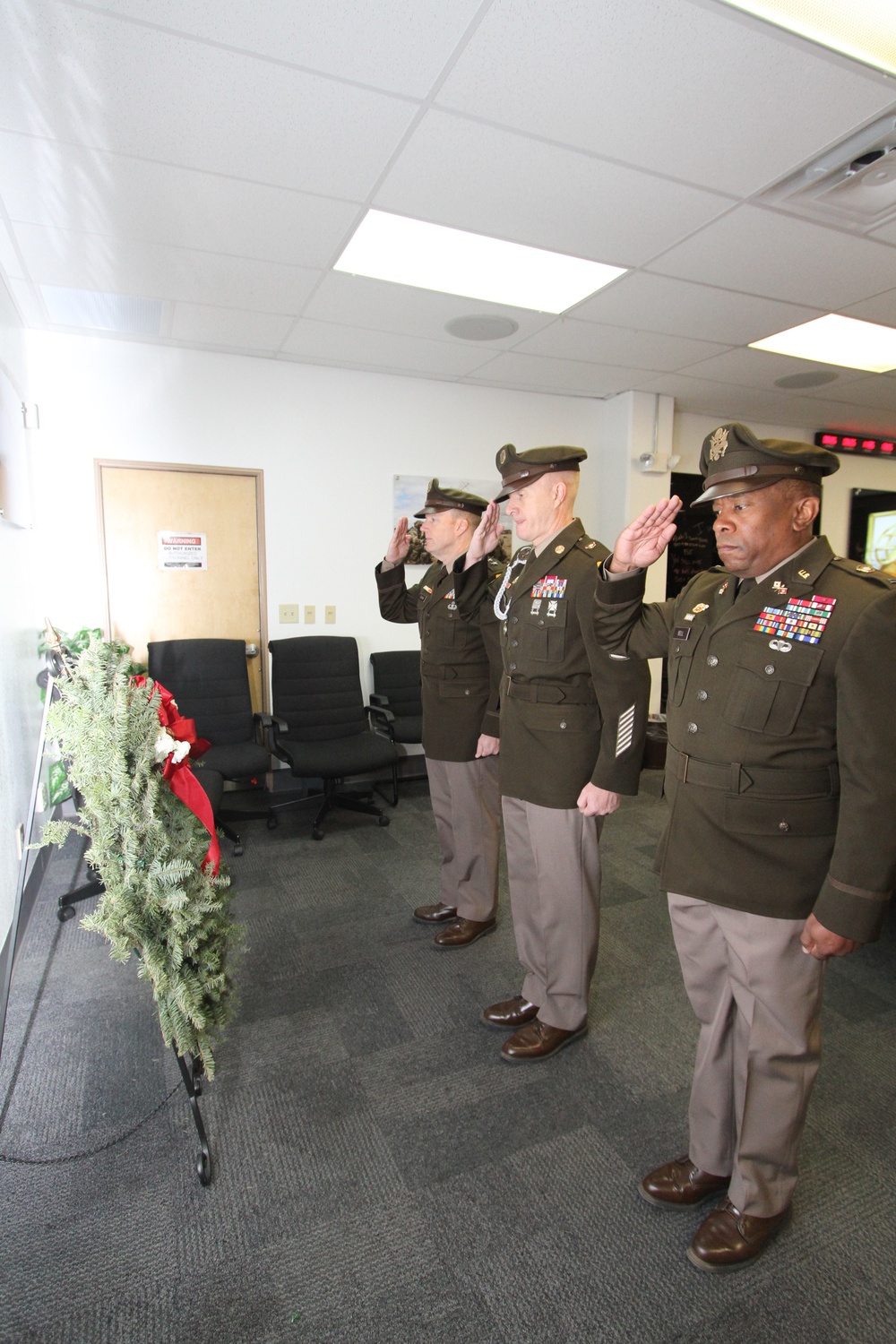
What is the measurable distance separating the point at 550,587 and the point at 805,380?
3680 millimetres

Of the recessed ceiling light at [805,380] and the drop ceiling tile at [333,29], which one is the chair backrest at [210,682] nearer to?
the drop ceiling tile at [333,29]

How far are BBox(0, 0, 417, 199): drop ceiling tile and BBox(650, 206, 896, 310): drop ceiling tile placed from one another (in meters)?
1.33

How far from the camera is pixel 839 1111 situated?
1854mm

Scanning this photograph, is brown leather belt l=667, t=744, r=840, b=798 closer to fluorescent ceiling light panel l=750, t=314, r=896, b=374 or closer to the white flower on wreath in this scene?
the white flower on wreath

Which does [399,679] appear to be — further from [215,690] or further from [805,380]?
[805,380]

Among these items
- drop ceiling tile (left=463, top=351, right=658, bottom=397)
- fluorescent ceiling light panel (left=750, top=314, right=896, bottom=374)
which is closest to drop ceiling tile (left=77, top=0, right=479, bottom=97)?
drop ceiling tile (left=463, top=351, right=658, bottom=397)

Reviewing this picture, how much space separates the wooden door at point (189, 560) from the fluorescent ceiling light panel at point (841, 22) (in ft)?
10.7

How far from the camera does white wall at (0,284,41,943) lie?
2465 millimetres

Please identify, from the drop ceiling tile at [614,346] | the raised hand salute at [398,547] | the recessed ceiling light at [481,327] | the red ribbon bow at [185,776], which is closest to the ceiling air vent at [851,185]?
the drop ceiling tile at [614,346]

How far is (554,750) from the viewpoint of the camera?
6.46 feet

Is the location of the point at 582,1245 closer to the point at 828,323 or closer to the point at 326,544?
the point at 326,544

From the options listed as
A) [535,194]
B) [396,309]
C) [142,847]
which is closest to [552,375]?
[396,309]

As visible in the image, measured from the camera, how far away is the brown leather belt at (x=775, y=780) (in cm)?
129

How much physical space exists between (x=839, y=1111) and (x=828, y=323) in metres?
3.64
